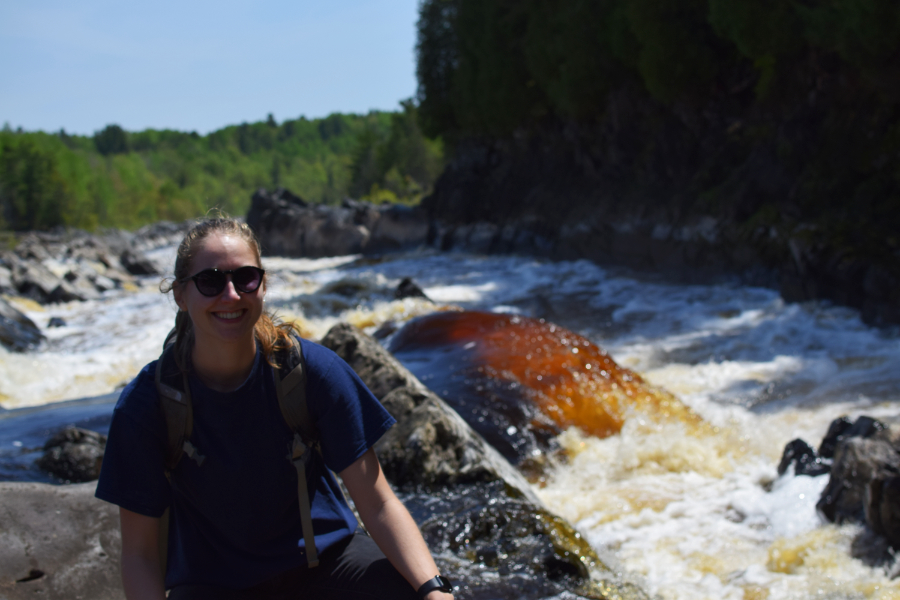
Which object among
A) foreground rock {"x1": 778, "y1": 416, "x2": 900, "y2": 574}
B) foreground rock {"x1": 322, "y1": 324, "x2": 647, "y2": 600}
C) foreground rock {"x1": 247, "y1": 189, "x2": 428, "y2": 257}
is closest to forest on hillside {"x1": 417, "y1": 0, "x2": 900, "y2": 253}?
foreground rock {"x1": 247, "y1": 189, "x2": 428, "y2": 257}

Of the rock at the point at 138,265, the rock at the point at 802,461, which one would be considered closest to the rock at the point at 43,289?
the rock at the point at 138,265

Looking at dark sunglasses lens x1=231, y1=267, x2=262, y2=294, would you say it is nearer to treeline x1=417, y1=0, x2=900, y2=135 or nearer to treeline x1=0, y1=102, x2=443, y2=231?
treeline x1=0, y1=102, x2=443, y2=231

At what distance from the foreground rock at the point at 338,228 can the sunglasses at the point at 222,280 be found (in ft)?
120

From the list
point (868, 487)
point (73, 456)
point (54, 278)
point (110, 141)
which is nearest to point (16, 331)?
point (54, 278)

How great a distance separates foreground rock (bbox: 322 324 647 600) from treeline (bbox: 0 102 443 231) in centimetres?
198

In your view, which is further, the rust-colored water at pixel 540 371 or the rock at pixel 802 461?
the rust-colored water at pixel 540 371

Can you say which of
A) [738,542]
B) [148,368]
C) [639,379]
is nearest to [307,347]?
[148,368]

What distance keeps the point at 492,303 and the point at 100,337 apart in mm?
8905

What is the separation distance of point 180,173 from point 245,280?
14572 centimetres

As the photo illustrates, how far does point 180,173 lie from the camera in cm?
13675

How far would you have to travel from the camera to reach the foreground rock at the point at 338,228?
39.7 meters

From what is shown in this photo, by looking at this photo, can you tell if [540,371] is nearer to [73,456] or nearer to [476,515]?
[476,515]

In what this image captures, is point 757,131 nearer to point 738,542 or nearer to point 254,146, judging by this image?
point 738,542

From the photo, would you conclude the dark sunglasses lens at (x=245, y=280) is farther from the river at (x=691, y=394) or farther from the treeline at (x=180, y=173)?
the river at (x=691, y=394)
